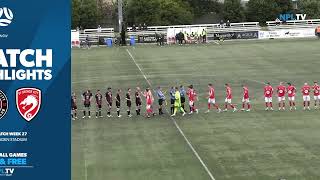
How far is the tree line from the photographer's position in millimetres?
89688

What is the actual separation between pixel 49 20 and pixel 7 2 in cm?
52

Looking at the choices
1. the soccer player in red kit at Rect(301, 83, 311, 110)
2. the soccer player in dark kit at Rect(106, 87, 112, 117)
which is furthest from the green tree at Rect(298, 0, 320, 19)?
the soccer player in dark kit at Rect(106, 87, 112, 117)

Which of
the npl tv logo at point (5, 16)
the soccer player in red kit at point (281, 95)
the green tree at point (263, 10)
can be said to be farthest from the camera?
the green tree at point (263, 10)

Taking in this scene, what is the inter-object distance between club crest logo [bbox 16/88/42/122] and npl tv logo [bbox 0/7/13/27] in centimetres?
81

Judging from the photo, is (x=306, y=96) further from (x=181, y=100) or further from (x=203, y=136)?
(x=203, y=136)

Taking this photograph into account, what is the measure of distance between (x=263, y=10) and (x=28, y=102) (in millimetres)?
86901

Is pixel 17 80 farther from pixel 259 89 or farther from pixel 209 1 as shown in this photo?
pixel 209 1

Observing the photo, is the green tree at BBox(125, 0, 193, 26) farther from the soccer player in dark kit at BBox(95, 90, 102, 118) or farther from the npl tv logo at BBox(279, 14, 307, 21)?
the soccer player in dark kit at BBox(95, 90, 102, 118)

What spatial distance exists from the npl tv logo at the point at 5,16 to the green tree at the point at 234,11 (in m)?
87.6

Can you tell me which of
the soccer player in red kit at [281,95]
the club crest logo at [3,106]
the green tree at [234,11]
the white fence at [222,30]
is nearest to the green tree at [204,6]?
the green tree at [234,11]

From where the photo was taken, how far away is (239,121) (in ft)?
89.3

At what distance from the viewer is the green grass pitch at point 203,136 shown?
18.9 metres

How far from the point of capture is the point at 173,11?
90812 millimetres

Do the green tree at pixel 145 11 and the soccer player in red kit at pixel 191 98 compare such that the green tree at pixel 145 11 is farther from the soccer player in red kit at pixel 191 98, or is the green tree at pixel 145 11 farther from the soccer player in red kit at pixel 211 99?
the soccer player in red kit at pixel 191 98
